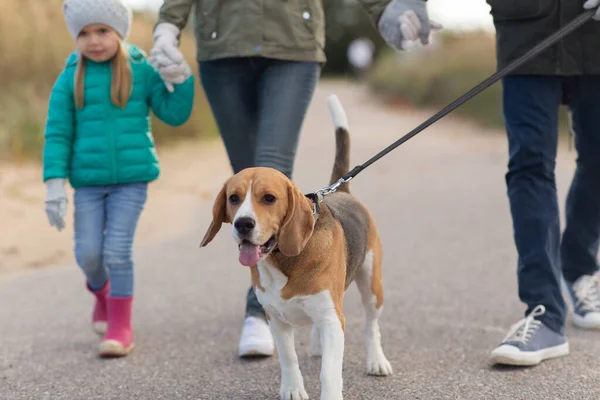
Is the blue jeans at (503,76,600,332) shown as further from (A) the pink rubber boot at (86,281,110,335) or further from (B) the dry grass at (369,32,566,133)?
(B) the dry grass at (369,32,566,133)

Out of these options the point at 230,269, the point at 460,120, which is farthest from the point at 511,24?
the point at 460,120

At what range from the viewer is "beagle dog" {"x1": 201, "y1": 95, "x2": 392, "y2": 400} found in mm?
2957

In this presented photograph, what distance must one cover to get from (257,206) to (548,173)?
158 centimetres

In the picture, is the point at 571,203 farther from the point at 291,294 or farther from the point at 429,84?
the point at 429,84

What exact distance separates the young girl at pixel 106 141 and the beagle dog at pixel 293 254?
1103mm

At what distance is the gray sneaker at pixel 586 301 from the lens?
4.30m

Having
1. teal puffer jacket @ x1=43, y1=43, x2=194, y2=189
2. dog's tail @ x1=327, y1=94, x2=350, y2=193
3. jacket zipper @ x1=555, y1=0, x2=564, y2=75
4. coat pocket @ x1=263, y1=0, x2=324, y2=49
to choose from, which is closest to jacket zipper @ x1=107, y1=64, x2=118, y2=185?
teal puffer jacket @ x1=43, y1=43, x2=194, y2=189

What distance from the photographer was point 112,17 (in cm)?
424

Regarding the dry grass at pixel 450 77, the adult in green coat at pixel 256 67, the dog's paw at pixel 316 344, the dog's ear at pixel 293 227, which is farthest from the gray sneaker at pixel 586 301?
the dry grass at pixel 450 77

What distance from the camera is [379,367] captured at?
3.63 meters

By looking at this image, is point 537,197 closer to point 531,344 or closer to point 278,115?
point 531,344

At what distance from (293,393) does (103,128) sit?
166 centimetres

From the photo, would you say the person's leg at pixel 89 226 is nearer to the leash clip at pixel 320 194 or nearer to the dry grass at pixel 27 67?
the leash clip at pixel 320 194

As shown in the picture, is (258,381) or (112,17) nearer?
(258,381)
